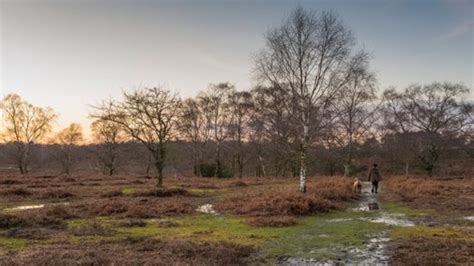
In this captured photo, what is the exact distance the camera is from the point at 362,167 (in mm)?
74812

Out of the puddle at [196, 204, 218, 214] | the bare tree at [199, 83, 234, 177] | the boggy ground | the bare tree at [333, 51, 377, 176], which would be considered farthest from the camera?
the bare tree at [199, 83, 234, 177]

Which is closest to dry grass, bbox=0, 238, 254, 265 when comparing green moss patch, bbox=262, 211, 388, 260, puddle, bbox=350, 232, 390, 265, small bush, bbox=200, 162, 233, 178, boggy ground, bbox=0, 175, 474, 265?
boggy ground, bbox=0, 175, 474, 265

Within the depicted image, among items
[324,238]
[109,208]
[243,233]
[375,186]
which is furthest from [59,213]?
[375,186]

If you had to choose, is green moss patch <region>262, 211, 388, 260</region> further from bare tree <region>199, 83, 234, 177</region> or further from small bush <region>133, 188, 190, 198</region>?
bare tree <region>199, 83, 234, 177</region>

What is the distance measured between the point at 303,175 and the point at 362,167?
50.3 m

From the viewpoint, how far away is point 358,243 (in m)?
13.5

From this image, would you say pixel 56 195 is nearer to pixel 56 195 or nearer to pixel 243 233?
pixel 56 195

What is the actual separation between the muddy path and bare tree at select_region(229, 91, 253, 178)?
4926 centimetres

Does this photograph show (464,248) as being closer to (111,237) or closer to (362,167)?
(111,237)

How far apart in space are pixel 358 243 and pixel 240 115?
188ft

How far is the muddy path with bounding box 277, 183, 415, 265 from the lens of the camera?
11.3 metres

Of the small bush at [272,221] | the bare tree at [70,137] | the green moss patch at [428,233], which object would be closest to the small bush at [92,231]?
the small bush at [272,221]

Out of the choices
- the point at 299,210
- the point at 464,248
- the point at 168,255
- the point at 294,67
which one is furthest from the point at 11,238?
the point at 294,67

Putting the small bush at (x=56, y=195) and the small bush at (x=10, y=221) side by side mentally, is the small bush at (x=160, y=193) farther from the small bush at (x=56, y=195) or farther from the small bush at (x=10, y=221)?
the small bush at (x=10, y=221)
